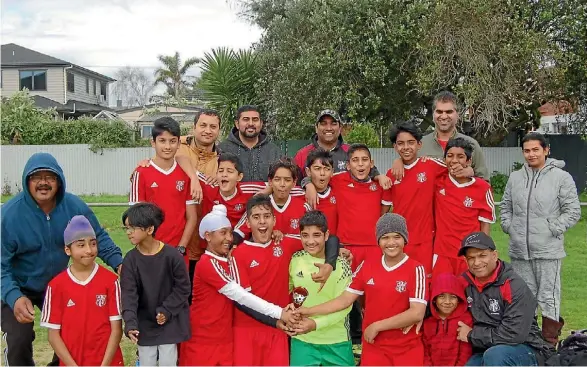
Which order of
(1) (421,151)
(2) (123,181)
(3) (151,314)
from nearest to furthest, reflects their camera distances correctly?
(3) (151,314)
(1) (421,151)
(2) (123,181)

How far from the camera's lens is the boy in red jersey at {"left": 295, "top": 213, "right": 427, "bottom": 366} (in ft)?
15.3

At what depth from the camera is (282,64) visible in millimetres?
16625

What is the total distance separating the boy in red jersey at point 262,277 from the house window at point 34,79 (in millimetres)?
35967

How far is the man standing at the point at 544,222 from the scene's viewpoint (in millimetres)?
5977

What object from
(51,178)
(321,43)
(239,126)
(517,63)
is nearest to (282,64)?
(321,43)

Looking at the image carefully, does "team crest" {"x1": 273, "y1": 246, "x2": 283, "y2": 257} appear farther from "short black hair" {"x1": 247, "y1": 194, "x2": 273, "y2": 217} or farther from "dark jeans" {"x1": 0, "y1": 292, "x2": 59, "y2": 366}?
"dark jeans" {"x1": 0, "y1": 292, "x2": 59, "y2": 366}

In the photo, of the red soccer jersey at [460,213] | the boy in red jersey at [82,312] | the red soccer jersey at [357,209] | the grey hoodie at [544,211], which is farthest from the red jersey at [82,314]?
the grey hoodie at [544,211]

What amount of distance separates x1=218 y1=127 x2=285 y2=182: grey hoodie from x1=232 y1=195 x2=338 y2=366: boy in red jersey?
3.08 feet

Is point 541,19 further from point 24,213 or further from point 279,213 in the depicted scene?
point 24,213

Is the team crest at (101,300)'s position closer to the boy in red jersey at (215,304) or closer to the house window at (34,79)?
the boy in red jersey at (215,304)

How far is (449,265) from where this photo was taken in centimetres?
534

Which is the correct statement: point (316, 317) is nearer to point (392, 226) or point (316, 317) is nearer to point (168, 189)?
point (392, 226)

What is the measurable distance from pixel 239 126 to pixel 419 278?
2.30 m

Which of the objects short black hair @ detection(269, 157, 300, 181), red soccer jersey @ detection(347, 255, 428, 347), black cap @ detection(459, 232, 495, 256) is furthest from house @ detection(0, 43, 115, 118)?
black cap @ detection(459, 232, 495, 256)
